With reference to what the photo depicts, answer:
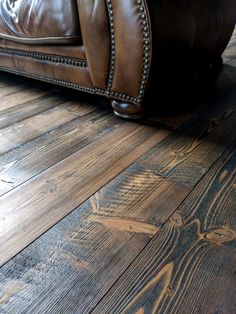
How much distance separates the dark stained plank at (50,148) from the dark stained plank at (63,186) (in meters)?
0.03

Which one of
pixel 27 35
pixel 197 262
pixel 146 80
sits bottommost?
pixel 197 262

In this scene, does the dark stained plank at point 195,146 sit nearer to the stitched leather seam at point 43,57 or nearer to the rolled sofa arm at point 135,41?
the rolled sofa arm at point 135,41

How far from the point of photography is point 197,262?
543mm

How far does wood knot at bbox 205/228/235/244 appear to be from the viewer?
59 cm

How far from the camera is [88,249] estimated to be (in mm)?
570

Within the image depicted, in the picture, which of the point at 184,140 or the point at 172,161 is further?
the point at 184,140

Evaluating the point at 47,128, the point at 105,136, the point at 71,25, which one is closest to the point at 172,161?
the point at 105,136

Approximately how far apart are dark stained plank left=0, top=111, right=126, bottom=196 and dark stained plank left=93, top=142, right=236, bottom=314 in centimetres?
39

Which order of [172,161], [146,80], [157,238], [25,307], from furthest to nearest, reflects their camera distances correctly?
[146,80], [172,161], [157,238], [25,307]

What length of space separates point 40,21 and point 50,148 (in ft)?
1.68

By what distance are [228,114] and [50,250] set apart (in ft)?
2.89

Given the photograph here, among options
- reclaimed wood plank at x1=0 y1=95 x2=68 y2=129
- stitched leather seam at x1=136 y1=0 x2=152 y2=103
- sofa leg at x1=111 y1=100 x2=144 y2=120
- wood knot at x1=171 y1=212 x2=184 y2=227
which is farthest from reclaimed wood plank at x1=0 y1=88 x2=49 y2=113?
wood knot at x1=171 y1=212 x2=184 y2=227

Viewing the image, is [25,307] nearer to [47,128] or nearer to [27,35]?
[47,128]

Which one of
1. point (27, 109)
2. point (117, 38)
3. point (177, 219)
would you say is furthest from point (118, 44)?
point (177, 219)
